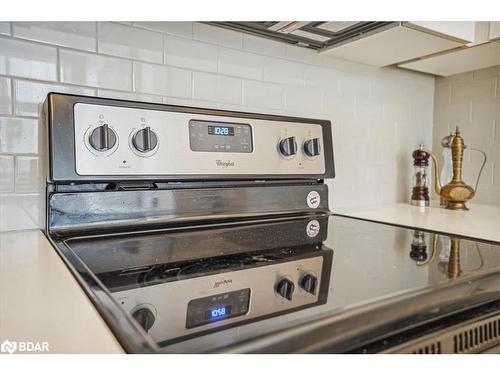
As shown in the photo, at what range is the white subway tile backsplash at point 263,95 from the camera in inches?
44.2

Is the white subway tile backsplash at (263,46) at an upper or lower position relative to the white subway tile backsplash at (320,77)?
upper

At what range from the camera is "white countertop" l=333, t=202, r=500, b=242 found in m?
0.93

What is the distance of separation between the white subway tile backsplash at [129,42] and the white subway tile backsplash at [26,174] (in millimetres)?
297

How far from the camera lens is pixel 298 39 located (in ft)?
3.70

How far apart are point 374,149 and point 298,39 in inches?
19.9

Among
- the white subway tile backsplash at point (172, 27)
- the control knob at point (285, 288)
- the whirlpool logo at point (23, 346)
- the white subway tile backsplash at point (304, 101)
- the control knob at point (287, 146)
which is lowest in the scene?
the whirlpool logo at point (23, 346)

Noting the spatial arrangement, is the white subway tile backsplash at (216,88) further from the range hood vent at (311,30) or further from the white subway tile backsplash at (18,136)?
the white subway tile backsplash at (18,136)

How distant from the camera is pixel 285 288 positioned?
1.66 ft

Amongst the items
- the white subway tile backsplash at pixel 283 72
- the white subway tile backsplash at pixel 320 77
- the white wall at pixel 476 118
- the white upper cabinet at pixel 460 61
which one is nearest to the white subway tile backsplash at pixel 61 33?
the white subway tile backsplash at pixel 283 72

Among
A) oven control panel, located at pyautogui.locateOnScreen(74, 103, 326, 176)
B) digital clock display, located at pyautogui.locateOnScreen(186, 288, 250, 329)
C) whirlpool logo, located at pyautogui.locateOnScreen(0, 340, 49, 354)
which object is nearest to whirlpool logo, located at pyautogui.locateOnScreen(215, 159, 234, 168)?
oven control panel, located at pyautogui.locateOnScreen(74, 103, 326, 176)

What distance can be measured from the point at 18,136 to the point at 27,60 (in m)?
0.16

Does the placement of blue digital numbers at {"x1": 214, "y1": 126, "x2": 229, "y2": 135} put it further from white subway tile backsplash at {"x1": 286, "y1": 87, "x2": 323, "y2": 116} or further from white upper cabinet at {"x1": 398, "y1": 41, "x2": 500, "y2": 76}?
white upper cabinet at {"x1": 398, "y1": 41, "x2": 500, "y2": 76}

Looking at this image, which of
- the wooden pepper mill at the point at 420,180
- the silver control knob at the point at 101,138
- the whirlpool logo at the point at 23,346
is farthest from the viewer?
the wooden pepper mill at the point at 420,180
